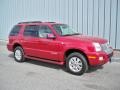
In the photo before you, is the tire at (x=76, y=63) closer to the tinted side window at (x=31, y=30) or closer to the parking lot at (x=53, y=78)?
the parking lot at (x=53, y=78)

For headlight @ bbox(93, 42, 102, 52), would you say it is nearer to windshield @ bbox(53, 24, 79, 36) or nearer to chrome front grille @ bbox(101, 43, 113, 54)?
chrome front grille @ bbox(101, 43, 113, 54)

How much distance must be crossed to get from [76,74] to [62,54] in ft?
2.84

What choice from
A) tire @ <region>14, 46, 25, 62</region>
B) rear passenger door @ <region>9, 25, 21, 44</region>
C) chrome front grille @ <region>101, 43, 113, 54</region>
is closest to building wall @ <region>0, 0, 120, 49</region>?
chrome front grille @ <region>101, 43, 113, 54</region>

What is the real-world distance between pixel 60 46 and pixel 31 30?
1.83 m

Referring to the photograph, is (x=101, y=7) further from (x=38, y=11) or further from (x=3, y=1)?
(x=3, y=1)

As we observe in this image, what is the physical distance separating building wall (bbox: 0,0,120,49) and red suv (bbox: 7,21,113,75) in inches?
112

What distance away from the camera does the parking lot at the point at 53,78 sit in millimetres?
5812

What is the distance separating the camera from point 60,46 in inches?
286

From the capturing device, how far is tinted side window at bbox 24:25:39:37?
823 centimetres

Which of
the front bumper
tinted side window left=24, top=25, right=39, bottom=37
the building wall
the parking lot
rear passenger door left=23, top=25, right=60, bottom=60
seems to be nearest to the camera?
the parking lot

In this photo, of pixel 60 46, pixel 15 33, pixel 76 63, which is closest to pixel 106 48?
pixel 76 63

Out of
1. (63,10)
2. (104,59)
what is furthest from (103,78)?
(63,10)

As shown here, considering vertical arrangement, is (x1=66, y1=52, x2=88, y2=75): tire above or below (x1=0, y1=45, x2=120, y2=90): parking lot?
above

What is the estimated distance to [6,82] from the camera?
246 inches
